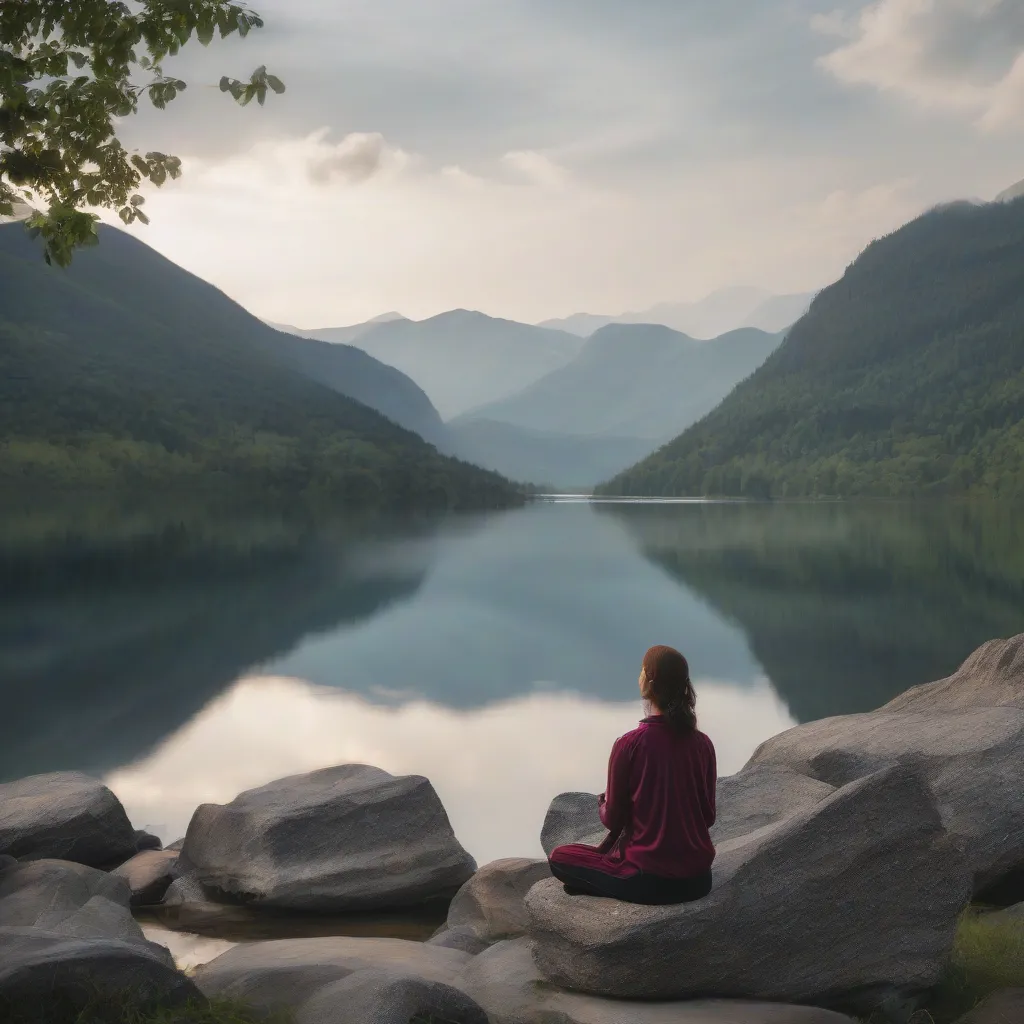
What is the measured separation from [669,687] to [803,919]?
6.97 feet

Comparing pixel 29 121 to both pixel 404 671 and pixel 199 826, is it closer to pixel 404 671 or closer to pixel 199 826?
pixel 199 826

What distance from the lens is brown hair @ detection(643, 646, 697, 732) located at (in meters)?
7.79

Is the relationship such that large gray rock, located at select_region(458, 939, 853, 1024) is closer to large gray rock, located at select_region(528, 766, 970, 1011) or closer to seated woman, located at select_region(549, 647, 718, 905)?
large gray rock, located at select_region(528, 766, 970, 1011)

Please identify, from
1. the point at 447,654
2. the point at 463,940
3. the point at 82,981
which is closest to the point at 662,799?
the point at 463,940

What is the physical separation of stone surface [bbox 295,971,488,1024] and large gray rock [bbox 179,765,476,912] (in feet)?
15.6

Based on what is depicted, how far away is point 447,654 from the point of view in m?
38.4

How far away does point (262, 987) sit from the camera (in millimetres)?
8086

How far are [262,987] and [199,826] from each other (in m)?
5.87

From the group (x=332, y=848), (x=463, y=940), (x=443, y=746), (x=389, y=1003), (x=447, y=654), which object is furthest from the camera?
(x=447, y=654)

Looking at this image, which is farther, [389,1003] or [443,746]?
[443,746]

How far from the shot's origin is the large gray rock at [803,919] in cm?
795

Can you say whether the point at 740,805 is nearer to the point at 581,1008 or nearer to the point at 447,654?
the point at 581,1008

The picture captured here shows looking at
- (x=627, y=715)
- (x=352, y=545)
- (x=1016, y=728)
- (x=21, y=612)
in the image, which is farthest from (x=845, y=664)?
(x=352, y=545)

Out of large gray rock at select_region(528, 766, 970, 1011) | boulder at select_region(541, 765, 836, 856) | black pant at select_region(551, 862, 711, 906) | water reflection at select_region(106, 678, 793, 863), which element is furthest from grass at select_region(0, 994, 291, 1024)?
water reflection at select_region(106, 678, 793, 863)
